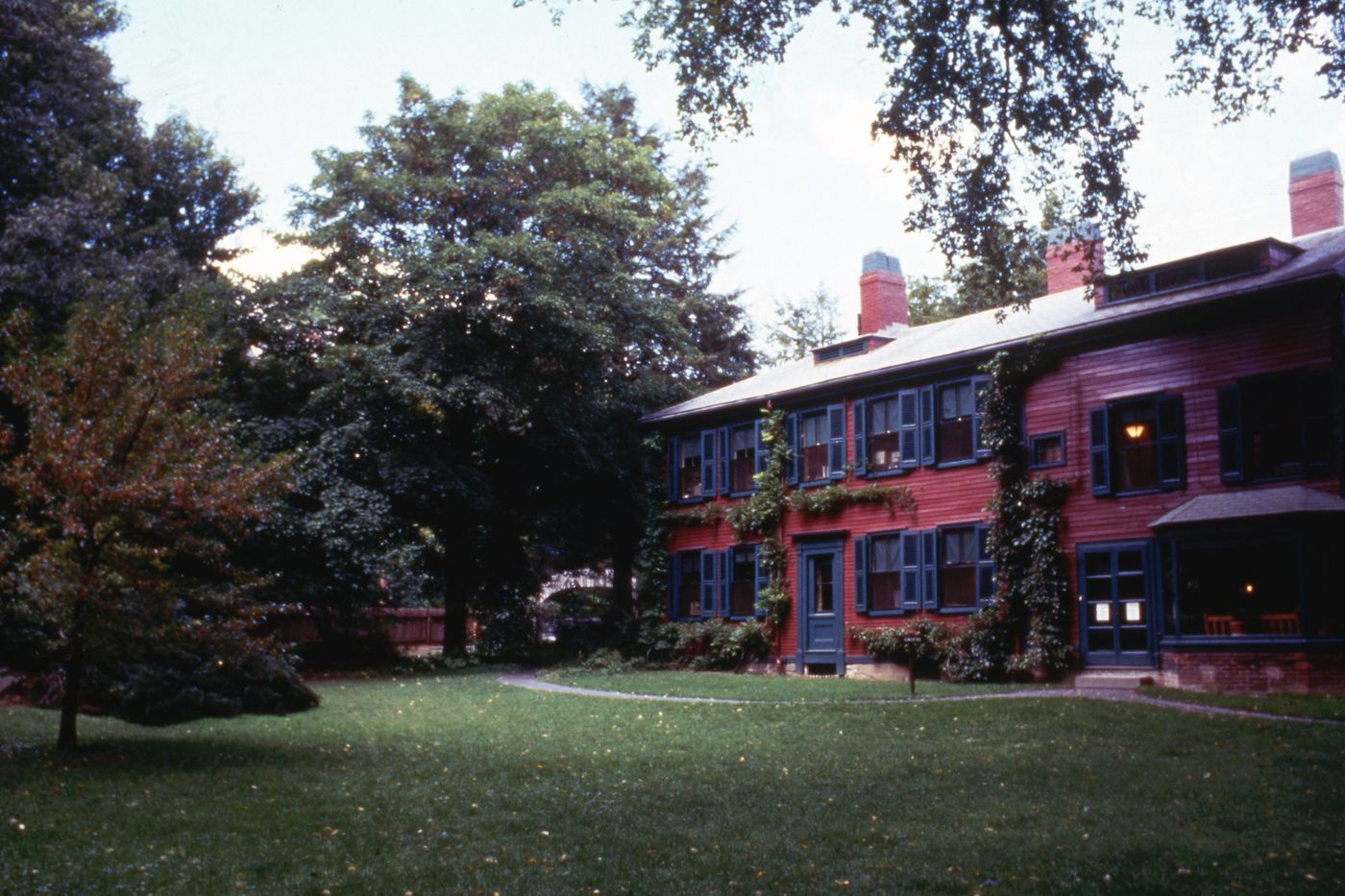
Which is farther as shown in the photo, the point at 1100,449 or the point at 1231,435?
the point at 1100,449

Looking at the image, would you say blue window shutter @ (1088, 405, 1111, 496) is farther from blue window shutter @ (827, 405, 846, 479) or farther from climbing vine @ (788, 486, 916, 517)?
blue window shutter @ (827, 405, 846, 479)

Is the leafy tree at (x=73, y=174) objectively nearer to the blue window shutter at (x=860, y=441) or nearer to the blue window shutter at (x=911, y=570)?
the blue window shutter at (x=860, y=441)

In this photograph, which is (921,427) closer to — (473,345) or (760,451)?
(760,451)

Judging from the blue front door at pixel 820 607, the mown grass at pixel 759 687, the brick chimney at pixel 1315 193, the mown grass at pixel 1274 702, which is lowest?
the mown grass at pixel 759 687

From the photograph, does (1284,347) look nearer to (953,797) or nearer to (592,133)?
(953,797)

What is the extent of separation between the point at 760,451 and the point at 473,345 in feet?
25.0

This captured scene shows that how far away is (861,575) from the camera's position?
84.0ft

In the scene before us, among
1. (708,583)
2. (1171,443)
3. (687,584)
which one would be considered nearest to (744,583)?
(708,583)

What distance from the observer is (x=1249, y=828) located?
866 cm

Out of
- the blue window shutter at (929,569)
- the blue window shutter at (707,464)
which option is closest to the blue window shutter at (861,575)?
the blue window shutter at (929,569)

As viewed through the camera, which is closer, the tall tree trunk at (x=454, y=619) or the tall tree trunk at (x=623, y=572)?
the tall tree trunk at (x=454, y=619)

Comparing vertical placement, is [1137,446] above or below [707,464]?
below

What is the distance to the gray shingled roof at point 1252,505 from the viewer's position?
17900 mm

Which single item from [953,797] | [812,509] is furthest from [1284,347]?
[953,797]
